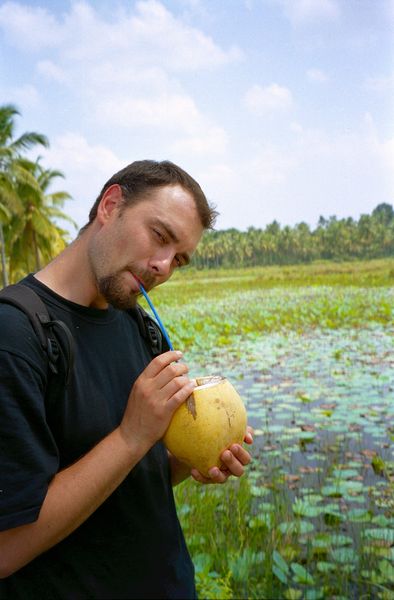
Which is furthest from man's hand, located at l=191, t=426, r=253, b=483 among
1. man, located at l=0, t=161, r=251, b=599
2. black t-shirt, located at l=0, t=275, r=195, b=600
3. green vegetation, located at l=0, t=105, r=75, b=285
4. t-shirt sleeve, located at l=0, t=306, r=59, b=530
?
green vegetation, located at l=0, t=105, r=75, b=285

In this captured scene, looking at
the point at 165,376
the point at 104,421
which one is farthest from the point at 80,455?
the point at 165,376

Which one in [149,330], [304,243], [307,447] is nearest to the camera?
[149,330]

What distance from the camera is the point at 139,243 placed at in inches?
28.7

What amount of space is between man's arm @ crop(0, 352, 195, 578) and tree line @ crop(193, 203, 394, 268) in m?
2.18

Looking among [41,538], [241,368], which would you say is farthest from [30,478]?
[241,368]

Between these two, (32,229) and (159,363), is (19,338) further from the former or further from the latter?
(32,229)

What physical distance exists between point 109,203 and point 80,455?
36 cm

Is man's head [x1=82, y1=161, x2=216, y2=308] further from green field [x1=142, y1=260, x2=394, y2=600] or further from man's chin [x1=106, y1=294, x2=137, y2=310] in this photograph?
green field [x1=142, y1=260, x2=394, y2=600]

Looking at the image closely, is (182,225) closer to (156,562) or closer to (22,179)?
(156,562)

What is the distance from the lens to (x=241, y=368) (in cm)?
286

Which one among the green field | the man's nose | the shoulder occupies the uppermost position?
the man's nose

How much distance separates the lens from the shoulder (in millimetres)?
540

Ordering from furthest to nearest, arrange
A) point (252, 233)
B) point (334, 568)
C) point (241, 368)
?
point (252, 233) → point (241, 368) → point (334, 568)

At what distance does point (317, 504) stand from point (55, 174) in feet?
43.2
